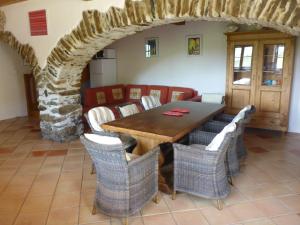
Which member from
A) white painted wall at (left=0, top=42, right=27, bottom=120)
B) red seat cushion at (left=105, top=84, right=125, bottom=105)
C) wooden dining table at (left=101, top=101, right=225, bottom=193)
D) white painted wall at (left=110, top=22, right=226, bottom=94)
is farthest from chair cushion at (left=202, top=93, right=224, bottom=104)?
white painted wall at (left=0, top=42, right=27, bottom=120)

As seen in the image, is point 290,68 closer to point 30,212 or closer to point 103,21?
point 103,21

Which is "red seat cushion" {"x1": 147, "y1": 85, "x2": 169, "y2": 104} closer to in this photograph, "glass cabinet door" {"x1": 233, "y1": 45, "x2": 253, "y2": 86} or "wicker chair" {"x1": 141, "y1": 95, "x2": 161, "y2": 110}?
"glass cabinet door" {"x1": 233, "y1": 45, "x2": 253, "y2": 86}

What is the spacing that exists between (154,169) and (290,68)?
3441mm

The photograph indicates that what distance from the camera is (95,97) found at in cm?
583

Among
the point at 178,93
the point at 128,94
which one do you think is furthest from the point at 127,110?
the point at 128,94

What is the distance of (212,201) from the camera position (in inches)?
102

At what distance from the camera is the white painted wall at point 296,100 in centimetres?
469

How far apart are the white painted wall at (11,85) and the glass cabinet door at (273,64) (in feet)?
18.3

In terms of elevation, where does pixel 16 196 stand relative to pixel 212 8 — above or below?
below

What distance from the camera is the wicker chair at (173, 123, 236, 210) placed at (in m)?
2.31

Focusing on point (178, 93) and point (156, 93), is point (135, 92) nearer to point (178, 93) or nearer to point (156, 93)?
point (156, 93)

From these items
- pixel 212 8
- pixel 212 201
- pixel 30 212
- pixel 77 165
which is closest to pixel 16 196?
pixel 30 212

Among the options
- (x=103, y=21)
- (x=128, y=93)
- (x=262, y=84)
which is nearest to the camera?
(x=103, y=21)

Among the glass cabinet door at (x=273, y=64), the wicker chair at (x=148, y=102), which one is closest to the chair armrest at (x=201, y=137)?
the wicker chair at (x=148, y=102)
